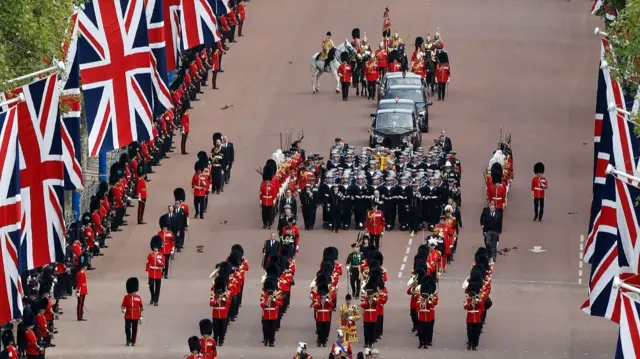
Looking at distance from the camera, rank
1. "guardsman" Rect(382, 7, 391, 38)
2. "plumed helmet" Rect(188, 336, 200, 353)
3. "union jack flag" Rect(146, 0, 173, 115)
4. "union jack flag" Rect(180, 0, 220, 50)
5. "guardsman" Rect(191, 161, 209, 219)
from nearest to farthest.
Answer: "plumed helmet" Rect(188, 336, 200, 353), "union jack flag" Rect(146, 0, 173, 115), "union jack flag" Rect(180, 0, 220, 50), "guardsman" Rect(191, 161, 209, 219), "guardsman" Rect(382, 7, 391, 38)

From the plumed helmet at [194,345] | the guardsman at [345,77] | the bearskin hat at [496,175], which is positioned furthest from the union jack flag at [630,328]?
the guardsman at [345,77]

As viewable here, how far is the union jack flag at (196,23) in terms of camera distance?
5488 cm

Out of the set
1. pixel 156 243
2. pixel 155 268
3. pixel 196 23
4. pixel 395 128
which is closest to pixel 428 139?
pixel 395 128

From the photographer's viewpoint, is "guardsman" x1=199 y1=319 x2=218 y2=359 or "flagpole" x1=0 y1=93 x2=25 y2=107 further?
"guardsman" x1=199 y1=319 x2=218 y2=359

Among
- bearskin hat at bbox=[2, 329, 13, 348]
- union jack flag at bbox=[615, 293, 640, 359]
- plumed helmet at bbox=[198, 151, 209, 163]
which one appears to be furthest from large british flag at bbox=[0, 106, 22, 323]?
plumed helmet at bbox=[198, 151, 209, 163]

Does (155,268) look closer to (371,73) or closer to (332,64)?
(371,73)

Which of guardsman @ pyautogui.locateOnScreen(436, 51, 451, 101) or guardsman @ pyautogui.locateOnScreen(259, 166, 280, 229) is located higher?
guardsman @ pyautogui.locateOnScreen(436, 51, 451, 101)

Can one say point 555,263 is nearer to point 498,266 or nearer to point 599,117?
point 498,266

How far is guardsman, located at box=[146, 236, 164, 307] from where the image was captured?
4966 cm

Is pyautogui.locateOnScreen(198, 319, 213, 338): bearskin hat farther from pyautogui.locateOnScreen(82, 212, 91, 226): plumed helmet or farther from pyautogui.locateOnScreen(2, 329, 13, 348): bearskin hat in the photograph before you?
pyautogui.locateOnScreen(82, 212, 91, 226): plumed helmet

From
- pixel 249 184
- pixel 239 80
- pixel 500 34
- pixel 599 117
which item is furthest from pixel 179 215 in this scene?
pixel 500 34

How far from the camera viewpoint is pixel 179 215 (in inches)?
2135

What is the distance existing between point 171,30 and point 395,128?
1136 cm

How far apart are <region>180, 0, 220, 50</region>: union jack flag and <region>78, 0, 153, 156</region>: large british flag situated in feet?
40.0
